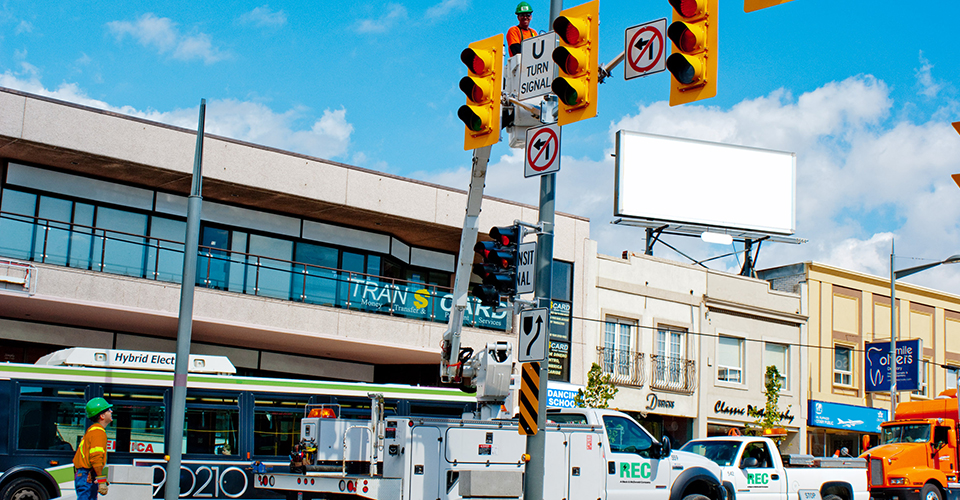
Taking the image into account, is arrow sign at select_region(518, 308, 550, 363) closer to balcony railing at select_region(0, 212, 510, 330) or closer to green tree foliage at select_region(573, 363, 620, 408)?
balcony railing at select_region(0, 212, 510, 330)

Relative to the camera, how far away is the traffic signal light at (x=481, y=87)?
11.0 metres

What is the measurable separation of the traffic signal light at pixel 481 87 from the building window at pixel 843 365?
29.2 m

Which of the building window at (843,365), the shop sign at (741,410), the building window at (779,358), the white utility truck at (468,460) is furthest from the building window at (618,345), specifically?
the white utility truck at (468,460)

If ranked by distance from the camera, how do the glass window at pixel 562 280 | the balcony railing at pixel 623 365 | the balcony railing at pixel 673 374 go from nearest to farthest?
the glass window at pixel 562 280, the balcony railing at pixel 623 365, the balcony railing at pixel 673 374

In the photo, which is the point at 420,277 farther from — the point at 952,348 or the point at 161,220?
the point at 952,348

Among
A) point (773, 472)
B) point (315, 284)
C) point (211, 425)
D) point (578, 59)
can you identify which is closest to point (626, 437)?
point (773, 472)

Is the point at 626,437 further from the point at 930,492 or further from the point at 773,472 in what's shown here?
the point at 930,492

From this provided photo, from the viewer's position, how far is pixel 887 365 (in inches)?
1328

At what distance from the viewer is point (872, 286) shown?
37.8 meters

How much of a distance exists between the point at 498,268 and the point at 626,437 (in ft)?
14.7

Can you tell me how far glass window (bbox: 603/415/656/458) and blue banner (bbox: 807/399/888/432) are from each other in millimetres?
23088

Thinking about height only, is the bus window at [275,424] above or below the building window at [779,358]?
below

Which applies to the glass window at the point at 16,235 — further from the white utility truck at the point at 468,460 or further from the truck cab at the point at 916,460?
the truck cab at the point at 916,460

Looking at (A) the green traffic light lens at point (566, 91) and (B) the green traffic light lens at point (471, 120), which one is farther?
(B) the green traffic light lens at point (471, 120)
